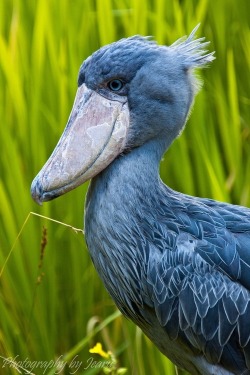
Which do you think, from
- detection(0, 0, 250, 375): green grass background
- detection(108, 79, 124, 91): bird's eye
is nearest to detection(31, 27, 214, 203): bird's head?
detection(108, 79, 124, 91): bird's eye

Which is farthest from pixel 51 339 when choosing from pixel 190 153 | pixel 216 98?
pixel 216 98

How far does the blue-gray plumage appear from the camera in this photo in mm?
3102

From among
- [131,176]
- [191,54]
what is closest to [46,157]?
[131,176]

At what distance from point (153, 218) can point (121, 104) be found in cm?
34

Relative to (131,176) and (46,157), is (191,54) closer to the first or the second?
(131,176)

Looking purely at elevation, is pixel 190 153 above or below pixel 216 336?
above

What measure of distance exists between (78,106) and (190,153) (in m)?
0.86

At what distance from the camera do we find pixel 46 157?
3.76 m

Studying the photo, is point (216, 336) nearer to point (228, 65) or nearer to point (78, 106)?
point (78, 106)

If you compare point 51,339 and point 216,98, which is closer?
point 51,339

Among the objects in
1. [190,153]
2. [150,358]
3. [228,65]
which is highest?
[228,65]

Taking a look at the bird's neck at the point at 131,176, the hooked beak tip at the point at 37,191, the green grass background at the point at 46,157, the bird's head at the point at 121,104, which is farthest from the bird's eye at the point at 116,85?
the green grass background at the point at 46,157

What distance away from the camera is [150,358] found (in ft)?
12.0

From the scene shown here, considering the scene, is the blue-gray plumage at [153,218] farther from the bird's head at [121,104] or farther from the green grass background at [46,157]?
the green grass background at [46,157]
